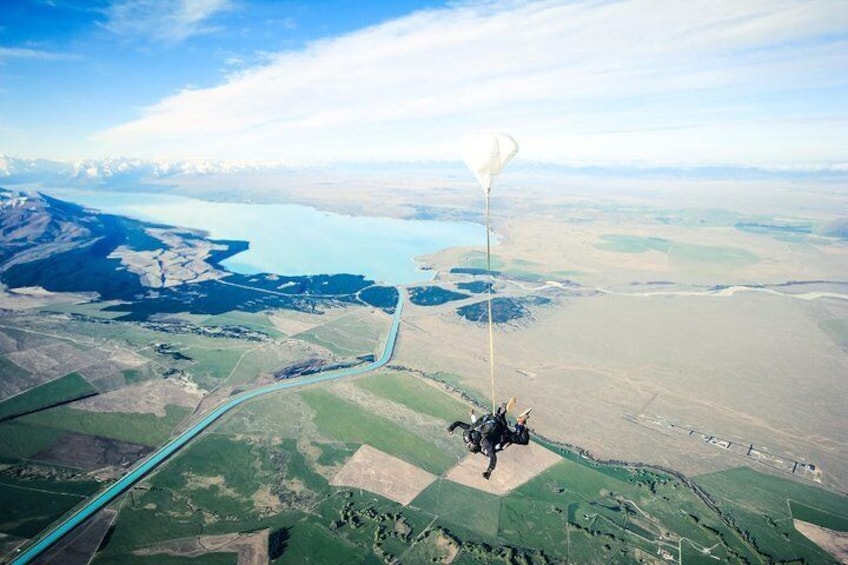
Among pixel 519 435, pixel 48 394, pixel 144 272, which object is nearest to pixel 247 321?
pixel 48 394

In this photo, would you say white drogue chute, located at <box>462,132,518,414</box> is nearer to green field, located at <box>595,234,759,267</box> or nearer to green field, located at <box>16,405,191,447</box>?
green field, located at <box>16,405,191,447</box>

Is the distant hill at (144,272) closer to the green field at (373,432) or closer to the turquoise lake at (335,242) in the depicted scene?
the turquoise lake at (335,242)

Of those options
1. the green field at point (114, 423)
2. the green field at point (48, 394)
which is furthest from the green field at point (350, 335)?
the green field at point (48, 394)

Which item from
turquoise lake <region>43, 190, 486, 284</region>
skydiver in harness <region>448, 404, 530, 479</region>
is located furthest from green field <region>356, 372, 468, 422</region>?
turquoise lake <region>43, 190, 486, 284</region>

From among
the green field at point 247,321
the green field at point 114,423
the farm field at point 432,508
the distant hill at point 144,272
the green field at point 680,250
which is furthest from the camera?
the green field at point 680,250

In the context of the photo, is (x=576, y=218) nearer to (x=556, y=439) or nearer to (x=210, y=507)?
(x=556, y=439)

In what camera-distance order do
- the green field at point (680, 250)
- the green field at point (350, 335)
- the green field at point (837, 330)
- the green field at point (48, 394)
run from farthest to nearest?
the green field at point (680, 250) < the green field at point (837, 330) < the green field at point (350, 335) < the green field at point (48, 394)

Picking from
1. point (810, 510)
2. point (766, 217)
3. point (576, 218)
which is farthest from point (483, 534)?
point (766, 217)
